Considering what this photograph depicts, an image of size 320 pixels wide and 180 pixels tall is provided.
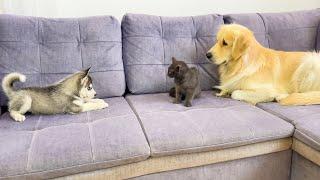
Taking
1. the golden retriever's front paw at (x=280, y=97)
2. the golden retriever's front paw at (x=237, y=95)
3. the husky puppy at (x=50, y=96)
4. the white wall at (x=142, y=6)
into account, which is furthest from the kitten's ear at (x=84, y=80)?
the golden retriever's front paw at (x=280, y=97)

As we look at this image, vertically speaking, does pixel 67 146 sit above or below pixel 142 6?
below

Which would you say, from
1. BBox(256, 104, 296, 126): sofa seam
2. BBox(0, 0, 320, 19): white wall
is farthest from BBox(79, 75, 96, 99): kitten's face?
BBox(256, 104, 296, 126): sofa seam

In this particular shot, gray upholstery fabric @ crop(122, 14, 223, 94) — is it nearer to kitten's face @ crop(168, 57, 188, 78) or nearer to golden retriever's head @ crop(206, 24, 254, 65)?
golden retriever's head @ crop(206, 24, 254, 65)

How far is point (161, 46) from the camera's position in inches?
A: 79.9

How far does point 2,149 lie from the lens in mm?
1220

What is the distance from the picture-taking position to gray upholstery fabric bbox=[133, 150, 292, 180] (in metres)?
1.47

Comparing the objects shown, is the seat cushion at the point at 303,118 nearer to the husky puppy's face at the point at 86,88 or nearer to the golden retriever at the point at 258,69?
the golden retriever at the point at 258,69

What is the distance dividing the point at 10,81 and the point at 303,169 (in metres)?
1.67

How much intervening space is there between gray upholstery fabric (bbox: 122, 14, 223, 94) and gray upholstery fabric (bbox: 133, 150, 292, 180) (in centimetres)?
70

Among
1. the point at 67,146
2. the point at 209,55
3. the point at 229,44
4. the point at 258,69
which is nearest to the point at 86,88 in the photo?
the point at 67,146

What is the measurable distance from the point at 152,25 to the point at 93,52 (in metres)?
0.45

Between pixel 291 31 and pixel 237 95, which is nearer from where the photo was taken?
pixel 237 95

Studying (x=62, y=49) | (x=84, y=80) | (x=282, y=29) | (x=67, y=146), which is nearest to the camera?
(x=67, y=146)

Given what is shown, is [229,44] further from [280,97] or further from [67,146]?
[67,146]
